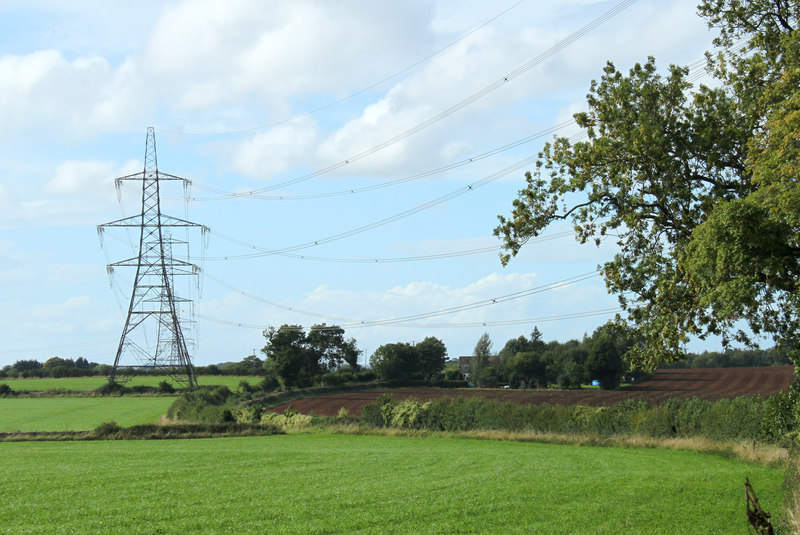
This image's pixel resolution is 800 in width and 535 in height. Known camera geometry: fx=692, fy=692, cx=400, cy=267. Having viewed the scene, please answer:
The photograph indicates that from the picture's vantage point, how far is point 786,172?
1551 centimetres

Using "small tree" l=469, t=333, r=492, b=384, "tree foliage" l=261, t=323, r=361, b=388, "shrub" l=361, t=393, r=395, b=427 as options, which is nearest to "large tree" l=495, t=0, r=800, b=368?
"shrub" l=361, t=393, r=395, b=427

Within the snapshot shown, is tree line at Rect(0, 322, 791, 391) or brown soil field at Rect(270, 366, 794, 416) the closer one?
brown soil field at Rect(270, 366, 794, 416)

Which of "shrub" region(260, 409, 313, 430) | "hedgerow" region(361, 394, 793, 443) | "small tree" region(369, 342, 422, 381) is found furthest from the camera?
"small tree" region(369, 342, 422, 381)

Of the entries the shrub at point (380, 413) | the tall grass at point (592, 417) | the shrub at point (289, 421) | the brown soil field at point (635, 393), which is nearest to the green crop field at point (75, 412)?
the shrub at point (289, 421)

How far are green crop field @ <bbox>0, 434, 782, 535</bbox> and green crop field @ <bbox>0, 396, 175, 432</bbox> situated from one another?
33.0 m

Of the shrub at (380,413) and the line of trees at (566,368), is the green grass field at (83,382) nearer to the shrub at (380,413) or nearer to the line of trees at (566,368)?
the line of trees at (566,368)

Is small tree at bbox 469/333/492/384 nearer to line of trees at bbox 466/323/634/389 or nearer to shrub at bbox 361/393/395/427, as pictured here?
line of trees at bbox 466/323/634/389

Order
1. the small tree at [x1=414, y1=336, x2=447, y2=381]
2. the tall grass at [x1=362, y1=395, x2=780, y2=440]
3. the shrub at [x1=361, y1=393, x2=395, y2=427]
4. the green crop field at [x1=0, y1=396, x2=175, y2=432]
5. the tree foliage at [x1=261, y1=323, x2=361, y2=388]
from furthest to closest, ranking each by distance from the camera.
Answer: the small tree at [x1=414, y1=336, x2=447, y2=381] < the tree foliage at [x1=261, y1=323, x2=361, y2=388] < the green crop field at [x1=0, y1=396, x2=175, y2=432] < the shrub at [x1=361, y1=393, x2=395, y2=427] < the tall grass at [x1=362, y1=395, x2=780, y2=440]

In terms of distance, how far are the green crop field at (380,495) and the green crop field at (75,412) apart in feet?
108

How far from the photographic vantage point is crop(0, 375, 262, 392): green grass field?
91.1 metres

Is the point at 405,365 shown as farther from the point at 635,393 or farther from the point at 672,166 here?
the point at 672,166

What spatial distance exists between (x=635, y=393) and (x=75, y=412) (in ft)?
193

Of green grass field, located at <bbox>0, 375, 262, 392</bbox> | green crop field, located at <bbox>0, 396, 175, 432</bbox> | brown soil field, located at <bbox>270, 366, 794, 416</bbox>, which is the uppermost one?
green grass field, located at <bbox>0, 375, 262, 392</bbox>

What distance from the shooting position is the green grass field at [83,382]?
91125 millimetres
